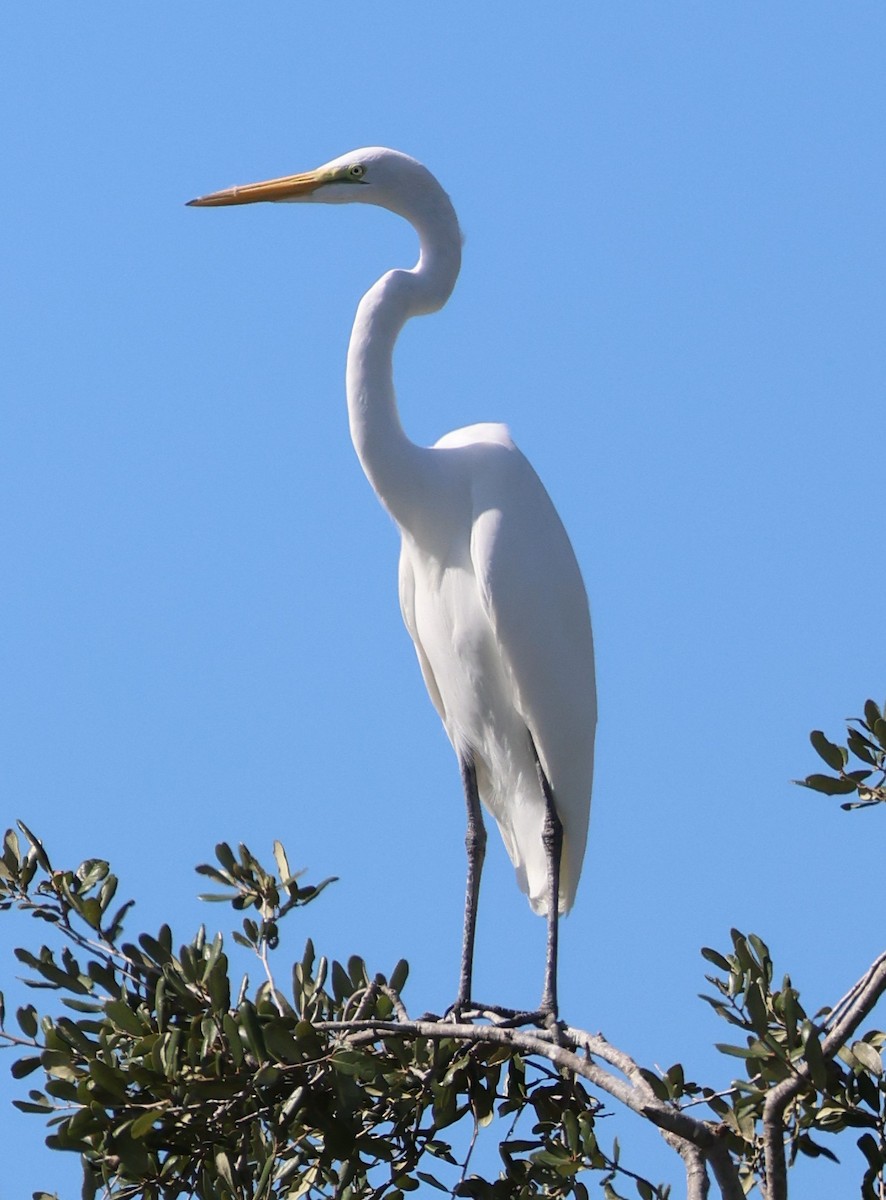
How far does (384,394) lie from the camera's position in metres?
5.03

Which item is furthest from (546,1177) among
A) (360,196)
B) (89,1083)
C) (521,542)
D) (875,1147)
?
(360,196)

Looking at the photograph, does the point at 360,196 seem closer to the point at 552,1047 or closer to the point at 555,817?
the point at 555,817

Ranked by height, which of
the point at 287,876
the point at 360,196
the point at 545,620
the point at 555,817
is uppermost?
the point at 360,196

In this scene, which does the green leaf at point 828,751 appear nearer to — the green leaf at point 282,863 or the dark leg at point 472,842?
the green leaf at point 282,863

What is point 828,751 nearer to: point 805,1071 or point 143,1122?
point 805,1071

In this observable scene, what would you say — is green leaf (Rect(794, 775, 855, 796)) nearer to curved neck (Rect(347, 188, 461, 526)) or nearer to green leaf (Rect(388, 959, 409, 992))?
green leaf (Rect(388, 959, 409, 992))

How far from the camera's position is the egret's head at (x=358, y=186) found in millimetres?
5250

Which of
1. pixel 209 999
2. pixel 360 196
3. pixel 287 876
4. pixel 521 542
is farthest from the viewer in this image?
pixel 360 196

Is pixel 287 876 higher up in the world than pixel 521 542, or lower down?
lower down

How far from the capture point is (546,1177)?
141 inches

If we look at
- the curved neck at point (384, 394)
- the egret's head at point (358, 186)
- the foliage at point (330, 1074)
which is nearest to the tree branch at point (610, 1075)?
the foliage at point (330, 1074)

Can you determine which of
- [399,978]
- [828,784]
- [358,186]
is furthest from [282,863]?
[358,186]

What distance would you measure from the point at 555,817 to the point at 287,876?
54.9 inches

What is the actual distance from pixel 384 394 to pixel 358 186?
73cm
